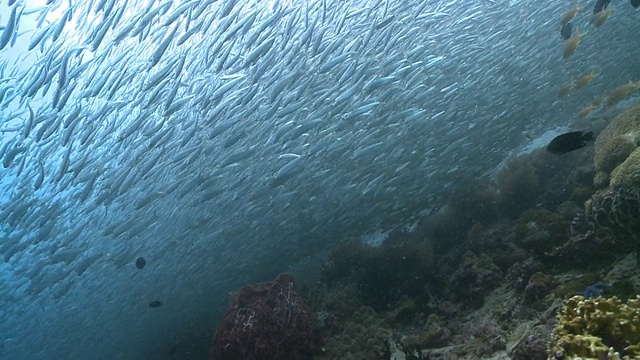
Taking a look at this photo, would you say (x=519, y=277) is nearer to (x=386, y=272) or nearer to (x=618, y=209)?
(x=618, y=209)

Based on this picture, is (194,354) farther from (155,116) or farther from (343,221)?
(155,116)

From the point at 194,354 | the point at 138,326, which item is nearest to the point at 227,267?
the point at 194,354

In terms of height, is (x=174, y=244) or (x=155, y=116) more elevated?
(x=155, y=116)

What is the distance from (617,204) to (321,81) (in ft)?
31.7

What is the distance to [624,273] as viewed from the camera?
549 cm

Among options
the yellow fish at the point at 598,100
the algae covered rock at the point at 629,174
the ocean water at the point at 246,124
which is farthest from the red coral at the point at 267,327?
the yellow fish at the point at 598,100

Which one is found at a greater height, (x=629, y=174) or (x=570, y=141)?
(x=570, y=141)

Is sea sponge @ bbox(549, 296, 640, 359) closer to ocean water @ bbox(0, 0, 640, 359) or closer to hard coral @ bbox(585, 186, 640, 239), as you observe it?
hard coral @ bbox(585, 186, 640, 239)

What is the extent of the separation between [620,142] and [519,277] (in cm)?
273

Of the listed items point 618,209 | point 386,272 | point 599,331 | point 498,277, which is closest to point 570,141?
point 618,209

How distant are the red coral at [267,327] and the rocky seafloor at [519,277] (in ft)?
2.04

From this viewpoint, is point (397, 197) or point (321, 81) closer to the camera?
point (321, 81)

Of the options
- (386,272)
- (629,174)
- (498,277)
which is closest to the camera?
(629,174)

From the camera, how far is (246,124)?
12.1 m
